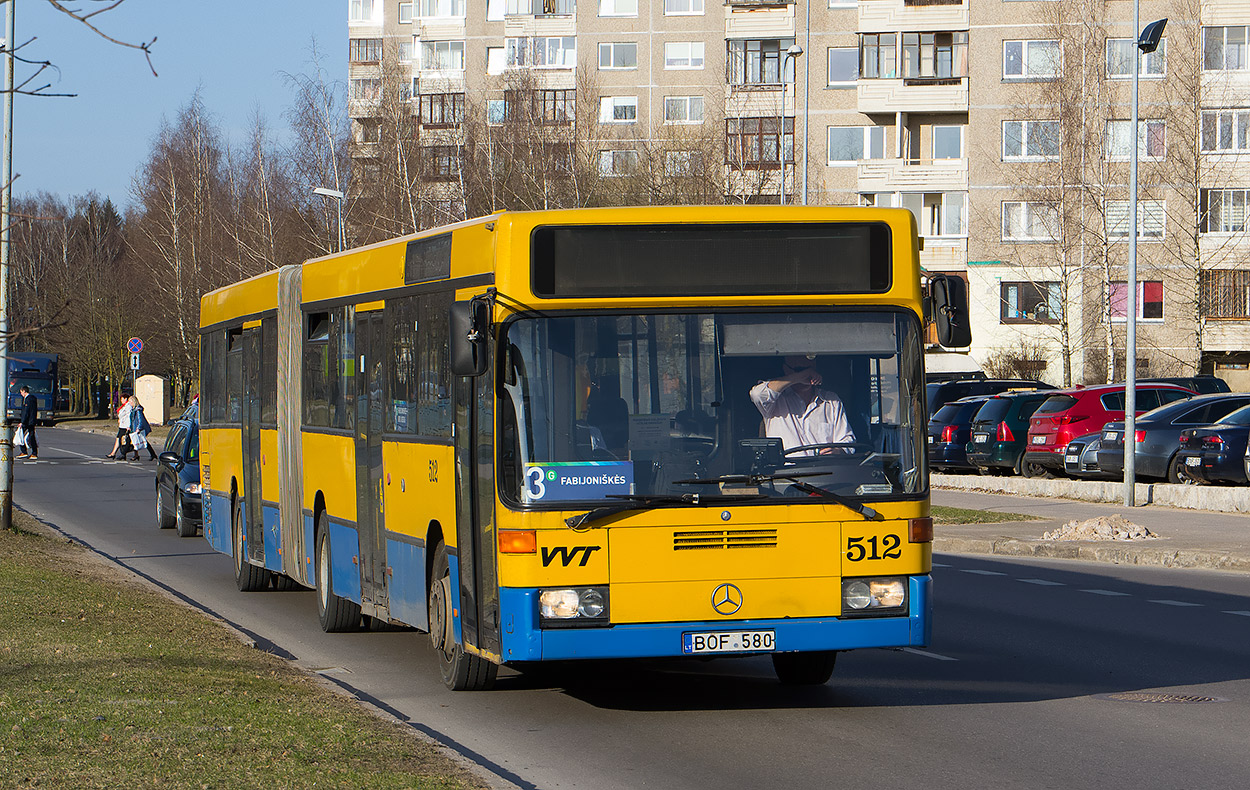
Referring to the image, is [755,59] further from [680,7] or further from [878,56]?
[878,56]

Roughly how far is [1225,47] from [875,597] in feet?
220

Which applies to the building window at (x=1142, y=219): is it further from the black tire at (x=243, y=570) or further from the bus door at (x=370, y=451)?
the bus door at (x=370, y=451)

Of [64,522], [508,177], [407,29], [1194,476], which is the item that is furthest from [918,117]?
[64,522]

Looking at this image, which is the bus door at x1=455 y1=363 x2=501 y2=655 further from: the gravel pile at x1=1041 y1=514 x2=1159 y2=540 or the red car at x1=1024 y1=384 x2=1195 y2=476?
the red car at x1=1024 y1=384 x2=1195 y2=476

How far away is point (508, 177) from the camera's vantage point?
58812mm

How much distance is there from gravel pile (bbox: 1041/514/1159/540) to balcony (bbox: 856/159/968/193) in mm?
53871

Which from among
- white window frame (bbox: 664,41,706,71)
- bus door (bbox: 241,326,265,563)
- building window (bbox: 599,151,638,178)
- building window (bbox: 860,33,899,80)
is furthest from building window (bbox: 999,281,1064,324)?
bus door (bbox: 241,326,265,563)

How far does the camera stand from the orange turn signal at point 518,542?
9109 millimetres

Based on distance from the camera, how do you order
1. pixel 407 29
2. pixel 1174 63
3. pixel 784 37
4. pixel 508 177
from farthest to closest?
pixel 407 29, pixel 784 37, pixel 1174 63, pixel 508 177

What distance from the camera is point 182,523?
23.4 metres

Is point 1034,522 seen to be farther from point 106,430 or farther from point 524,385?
point 106,430

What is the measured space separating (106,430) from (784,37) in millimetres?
35815

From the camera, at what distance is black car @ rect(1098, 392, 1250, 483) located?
29141 millimetres

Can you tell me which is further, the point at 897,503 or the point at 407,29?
the point at 407,29
